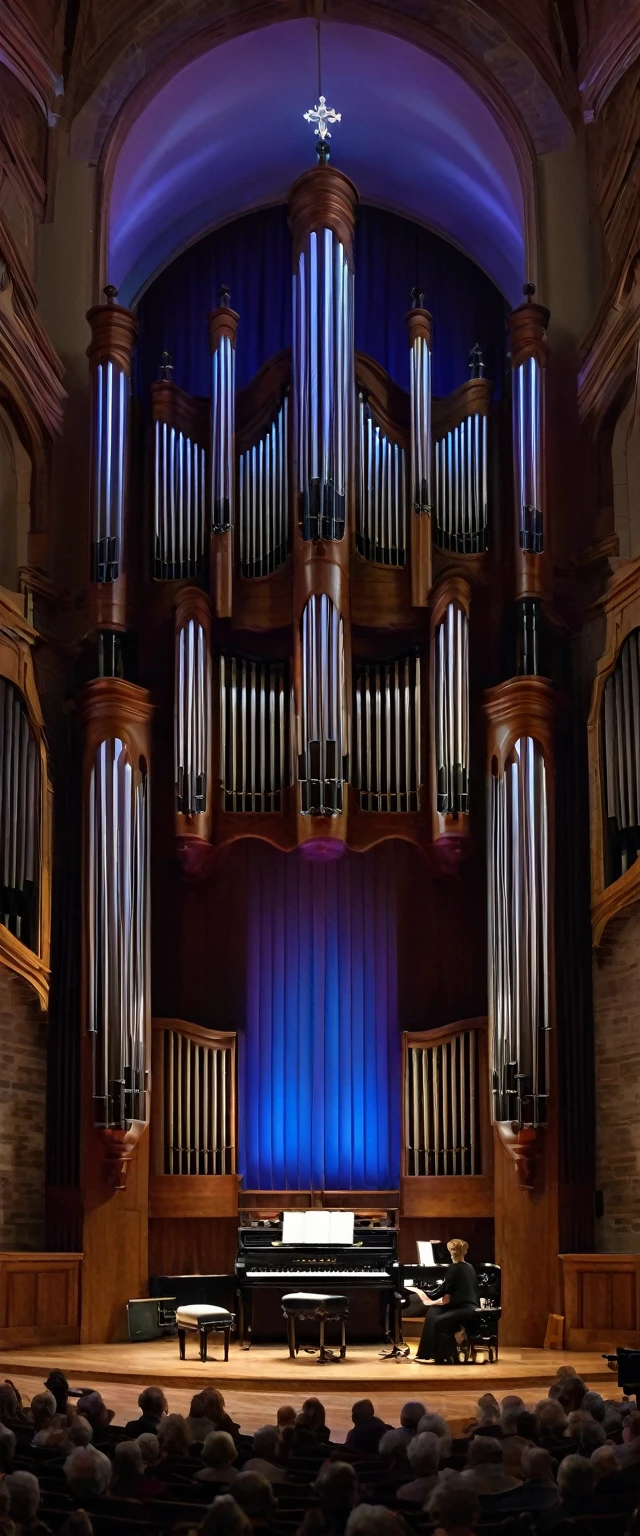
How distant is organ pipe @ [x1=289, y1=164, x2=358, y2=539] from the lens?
14227 mm

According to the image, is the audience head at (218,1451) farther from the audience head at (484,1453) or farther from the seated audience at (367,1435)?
the seated audience at (367,1435)

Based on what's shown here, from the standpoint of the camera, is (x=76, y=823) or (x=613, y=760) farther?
(x=76, y=823)

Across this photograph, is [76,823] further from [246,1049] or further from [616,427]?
[616,427]

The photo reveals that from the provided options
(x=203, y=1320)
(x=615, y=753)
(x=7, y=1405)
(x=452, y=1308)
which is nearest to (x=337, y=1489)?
(x=7, y=1405)

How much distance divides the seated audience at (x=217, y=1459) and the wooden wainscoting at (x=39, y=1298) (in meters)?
8.15

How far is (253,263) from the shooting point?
55.1ft

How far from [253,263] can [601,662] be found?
18.6 ft

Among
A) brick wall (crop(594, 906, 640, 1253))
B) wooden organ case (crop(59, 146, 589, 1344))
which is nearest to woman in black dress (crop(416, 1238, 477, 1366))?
wooden organ case (crop(59, 146, 589, 1344))

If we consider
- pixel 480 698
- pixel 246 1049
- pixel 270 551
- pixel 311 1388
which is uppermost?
pixel 270 551

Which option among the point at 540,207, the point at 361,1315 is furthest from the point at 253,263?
the point at 361,1315

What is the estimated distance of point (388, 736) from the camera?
46.7ft

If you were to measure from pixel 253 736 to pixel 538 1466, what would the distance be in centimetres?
968

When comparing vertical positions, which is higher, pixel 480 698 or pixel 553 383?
pixel 553 383

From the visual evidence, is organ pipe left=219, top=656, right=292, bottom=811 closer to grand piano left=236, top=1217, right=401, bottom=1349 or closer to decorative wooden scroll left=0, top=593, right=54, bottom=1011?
decorative wooden scroll left=0, top=593, right=54, bottom=1011
